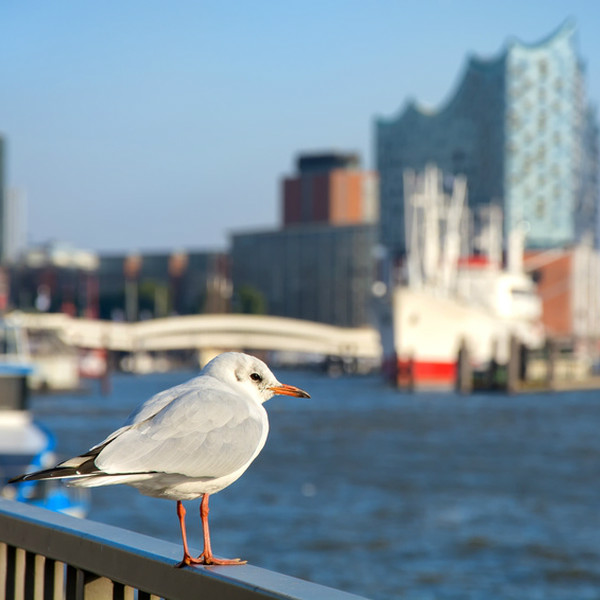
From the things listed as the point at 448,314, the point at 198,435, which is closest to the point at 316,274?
the point at 448,314

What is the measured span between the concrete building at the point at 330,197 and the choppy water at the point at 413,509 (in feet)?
429

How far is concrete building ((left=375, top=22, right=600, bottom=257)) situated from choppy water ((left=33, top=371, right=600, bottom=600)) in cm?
8298

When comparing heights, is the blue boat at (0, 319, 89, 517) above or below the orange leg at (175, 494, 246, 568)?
below

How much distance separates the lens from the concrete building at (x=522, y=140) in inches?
4808

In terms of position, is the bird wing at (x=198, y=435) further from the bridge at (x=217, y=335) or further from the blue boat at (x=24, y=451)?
the bridge at (x=217, y=335)

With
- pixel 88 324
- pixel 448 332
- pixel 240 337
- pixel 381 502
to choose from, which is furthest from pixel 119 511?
pixel 240 337

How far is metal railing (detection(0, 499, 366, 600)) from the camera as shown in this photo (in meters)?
2.13

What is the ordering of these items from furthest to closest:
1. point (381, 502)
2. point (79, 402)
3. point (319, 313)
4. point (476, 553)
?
point (319, 313), point (79, 402), point (381, 502), point (476, 553)

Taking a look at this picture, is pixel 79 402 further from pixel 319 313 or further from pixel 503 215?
pixel 319 313

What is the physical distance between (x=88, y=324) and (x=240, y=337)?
49.2 feet

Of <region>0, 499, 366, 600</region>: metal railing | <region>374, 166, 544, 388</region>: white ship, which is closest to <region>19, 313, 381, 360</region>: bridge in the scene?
<region>374, 166, 544, 388</region>: white ship

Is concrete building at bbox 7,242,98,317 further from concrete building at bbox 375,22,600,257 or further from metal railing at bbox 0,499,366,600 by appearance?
metal railing at bbox 0,499,366,600

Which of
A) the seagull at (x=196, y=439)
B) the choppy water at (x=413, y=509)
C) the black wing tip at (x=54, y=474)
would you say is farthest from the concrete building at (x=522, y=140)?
the black wing tip at (x=54, y=474)

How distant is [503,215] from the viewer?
398ft
